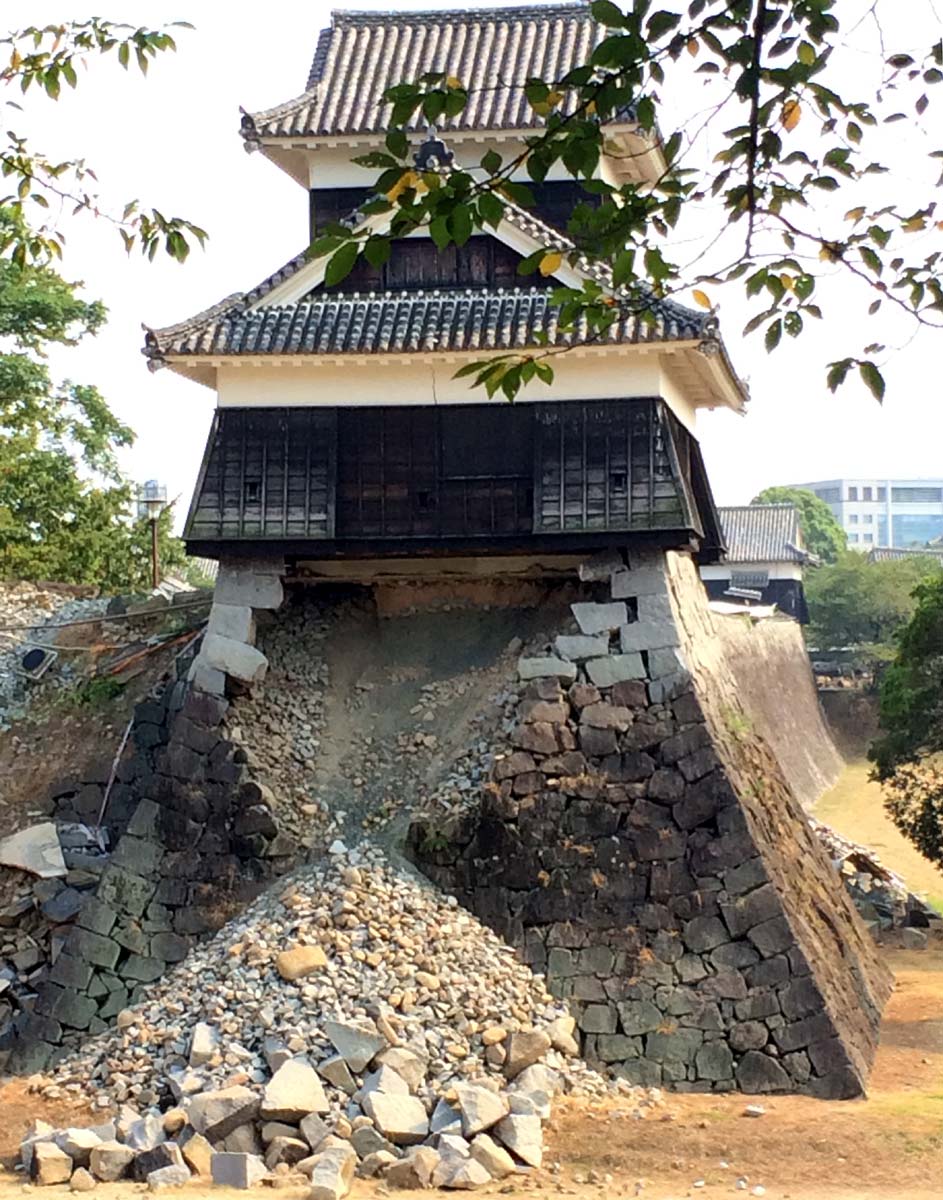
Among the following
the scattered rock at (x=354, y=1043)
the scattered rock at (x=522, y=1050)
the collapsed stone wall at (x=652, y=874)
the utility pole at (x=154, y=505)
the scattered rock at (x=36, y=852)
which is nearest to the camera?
the scattered rock at (x=354, y=1043)

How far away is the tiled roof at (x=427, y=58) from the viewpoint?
64.4 feet

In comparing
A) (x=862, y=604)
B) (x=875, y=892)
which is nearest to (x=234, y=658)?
(x=875, y=892)

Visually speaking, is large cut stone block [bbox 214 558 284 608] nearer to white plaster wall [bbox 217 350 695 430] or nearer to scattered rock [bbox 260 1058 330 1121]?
white plaster wall [bbox 217 350 695 430]

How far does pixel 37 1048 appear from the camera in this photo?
1670 centimetres

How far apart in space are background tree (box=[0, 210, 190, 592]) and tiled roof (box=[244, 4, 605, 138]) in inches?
353

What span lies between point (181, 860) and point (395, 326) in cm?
615

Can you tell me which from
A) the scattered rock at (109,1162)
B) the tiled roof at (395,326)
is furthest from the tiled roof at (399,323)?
the scattered rock at (109,1162)

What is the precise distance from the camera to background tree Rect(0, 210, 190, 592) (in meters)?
28.6

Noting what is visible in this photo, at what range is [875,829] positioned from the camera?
34688mm

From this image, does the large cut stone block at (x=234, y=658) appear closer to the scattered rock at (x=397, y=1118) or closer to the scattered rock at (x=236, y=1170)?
the scattered rock at (x=397, y=1118)

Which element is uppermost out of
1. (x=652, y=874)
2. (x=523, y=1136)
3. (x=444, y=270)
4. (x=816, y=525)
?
(x=816, y=525)

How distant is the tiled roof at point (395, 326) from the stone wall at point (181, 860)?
2486mm

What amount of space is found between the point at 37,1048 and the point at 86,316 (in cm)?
1581

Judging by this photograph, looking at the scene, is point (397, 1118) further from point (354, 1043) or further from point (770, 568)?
point (770, 568)
